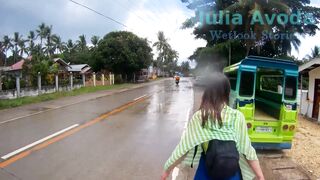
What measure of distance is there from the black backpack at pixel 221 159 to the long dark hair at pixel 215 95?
26 centimetres

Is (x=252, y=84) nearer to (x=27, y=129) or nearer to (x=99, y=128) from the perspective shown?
(x=99, y=128)

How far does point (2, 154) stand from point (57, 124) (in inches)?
166

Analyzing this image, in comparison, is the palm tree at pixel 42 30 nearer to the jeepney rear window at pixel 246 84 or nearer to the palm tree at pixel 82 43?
the palm tree at pixel 82 43

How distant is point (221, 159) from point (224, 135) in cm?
20

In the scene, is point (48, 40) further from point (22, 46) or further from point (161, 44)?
point (161, 44)

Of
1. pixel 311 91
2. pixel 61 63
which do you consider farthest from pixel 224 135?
pixel 61 63

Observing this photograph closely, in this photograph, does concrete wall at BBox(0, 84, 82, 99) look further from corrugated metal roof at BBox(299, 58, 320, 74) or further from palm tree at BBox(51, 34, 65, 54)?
palm tree at BBox(51, 34, 65, 54)

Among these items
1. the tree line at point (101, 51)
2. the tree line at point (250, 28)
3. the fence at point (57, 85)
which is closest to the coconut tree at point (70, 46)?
the tree line at point (101, 51)

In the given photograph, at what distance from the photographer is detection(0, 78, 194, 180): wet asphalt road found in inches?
241

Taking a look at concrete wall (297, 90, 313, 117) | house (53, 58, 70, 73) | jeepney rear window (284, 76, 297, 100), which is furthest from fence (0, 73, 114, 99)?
jeepney rear window (284, 76, 297, 100)

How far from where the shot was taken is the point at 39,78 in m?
24.0

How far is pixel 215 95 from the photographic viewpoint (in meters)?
2.72

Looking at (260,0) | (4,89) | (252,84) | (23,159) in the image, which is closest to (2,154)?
(23,159)

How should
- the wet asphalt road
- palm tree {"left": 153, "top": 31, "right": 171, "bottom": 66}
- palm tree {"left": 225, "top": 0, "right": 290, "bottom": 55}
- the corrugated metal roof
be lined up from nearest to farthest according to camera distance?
the wet asphalt road → the corrugated metal roof → palm tree {"left": 225, "top": 0, "right": 290, "bottom": 55} → palm tree {"left": 153, "top": 31, "right": 171, "bottom": 66}
